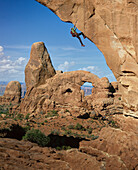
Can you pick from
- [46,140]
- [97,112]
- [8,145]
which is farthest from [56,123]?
[8,145]

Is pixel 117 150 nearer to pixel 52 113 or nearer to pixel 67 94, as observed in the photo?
pixel 52 113

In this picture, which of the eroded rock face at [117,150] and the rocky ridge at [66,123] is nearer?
the eroded rock face at [117,150]

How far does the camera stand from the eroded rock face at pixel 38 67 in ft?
130

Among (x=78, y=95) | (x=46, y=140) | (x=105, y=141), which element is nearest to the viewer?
(x=105, y=141)

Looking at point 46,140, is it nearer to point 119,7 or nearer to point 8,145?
point 8,145

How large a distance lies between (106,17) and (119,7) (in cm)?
53

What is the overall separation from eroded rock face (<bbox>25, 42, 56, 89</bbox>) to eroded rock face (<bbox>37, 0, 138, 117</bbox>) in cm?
3216

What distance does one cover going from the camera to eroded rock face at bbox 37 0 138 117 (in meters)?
6.63

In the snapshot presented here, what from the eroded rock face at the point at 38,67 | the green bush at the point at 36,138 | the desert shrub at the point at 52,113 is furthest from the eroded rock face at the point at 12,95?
the green bush at the point at 36,138

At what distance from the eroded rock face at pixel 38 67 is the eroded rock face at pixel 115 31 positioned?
32.2 meters

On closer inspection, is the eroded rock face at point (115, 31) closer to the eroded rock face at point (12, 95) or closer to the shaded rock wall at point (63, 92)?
the shaded rock wall at point (63, 92)

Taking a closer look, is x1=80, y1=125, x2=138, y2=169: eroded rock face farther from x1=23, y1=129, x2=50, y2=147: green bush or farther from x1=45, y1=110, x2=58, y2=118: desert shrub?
x1=45, y1=110, x2=58, y2=118: desert shrub

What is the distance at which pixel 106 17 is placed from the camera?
274 inches

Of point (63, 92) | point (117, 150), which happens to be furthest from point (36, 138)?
point (63, 92)
